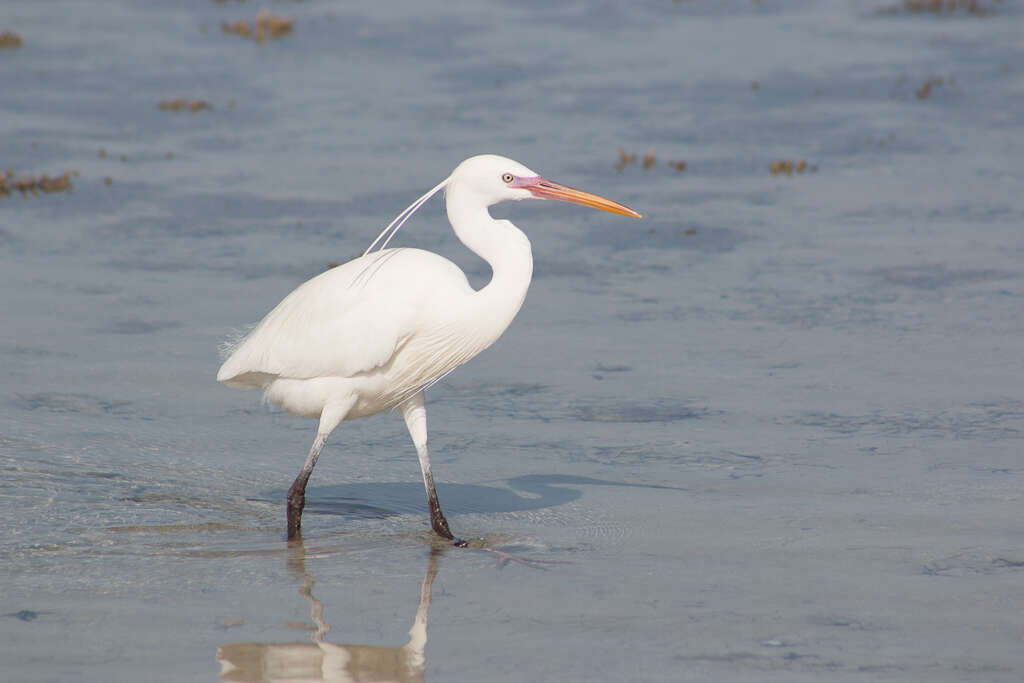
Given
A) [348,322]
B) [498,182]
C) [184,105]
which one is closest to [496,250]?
[498,182]

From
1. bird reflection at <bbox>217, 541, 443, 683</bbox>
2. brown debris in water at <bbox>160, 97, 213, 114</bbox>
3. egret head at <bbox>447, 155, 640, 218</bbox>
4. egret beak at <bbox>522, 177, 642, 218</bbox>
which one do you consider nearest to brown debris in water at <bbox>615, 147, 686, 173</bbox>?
brown debris in water at <bbox>160, 97, 213, 114</bbox>

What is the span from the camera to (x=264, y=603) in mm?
5414

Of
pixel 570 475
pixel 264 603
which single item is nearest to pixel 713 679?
pixel 264 603

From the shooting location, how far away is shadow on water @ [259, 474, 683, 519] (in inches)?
263

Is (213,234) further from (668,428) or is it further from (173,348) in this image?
(668,428)

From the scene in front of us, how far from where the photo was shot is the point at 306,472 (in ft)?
20.7

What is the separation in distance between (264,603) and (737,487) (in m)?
2.40

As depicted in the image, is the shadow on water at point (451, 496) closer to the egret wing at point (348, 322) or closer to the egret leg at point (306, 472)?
the egret leg at point (306, 472)

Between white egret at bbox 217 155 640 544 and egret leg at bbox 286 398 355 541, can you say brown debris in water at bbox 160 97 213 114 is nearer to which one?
white egret at bbox 217 155 640 544

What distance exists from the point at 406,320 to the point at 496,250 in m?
0.51

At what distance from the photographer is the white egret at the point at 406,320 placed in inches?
238

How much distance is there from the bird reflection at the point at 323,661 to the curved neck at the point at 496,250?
4.89 feet

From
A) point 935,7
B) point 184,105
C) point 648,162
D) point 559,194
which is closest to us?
point 559,194

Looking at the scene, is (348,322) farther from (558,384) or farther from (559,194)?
(558,384)
